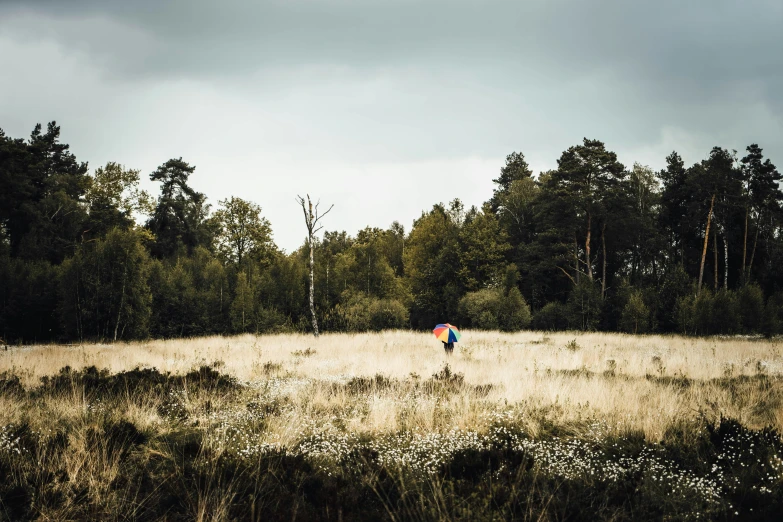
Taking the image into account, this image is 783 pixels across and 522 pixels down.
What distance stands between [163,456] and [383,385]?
4500mm

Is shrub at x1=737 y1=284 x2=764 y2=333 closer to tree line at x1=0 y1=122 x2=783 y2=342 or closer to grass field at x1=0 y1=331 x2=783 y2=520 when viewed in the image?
tree line at x1=0 y1=122 x2=783 y2=342

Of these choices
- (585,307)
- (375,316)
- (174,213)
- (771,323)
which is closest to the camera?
(771,323)

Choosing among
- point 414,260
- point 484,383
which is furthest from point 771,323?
point 414,260

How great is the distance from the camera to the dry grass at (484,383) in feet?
20.1

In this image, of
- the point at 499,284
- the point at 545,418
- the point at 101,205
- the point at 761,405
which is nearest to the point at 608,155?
the point at 499,284

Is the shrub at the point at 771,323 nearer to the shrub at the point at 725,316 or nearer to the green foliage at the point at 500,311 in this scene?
the shrub at the point at 725,316

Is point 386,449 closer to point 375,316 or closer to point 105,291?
point 105,291

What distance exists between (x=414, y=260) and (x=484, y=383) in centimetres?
3731

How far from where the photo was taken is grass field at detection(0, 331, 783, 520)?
367cm

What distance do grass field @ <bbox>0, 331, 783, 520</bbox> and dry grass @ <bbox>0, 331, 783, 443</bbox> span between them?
0.06 meters

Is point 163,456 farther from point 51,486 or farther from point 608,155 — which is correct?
point 608,155

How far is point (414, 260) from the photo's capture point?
46.1 meters

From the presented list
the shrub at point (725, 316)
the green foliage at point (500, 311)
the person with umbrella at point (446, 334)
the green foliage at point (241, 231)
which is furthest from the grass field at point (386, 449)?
the green foliage at point (241, 231)

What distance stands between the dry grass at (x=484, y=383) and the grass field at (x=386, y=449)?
59 mm
